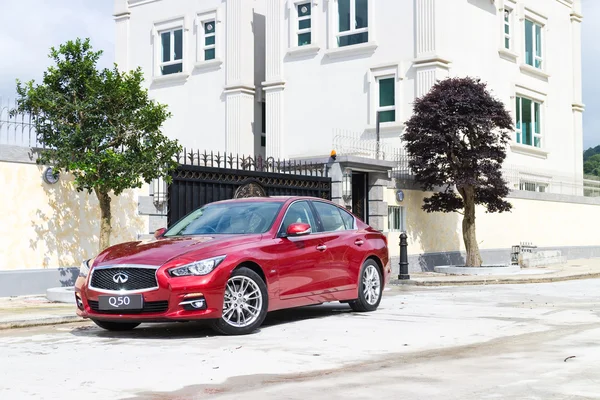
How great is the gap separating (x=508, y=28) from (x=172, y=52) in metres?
12.7

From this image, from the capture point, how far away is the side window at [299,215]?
10.5m

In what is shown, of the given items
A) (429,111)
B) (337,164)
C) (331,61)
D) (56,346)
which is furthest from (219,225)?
(331,61)

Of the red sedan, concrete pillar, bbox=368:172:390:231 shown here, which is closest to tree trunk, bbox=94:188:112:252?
the red sedan

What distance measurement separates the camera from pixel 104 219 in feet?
46.9

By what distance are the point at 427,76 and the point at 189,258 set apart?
18.8 metres

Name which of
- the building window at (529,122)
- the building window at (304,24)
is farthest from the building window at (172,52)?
the building window at (529,122)

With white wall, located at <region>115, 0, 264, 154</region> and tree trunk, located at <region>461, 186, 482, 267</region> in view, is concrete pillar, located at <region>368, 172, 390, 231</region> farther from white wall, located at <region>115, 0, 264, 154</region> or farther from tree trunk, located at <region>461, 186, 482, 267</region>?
white wall, located at <region>115, 0, 264, 154</region>

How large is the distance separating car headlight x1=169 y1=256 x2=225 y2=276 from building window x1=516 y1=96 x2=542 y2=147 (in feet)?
78.5

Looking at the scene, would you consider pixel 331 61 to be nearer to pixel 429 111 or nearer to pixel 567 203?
pixel 429 111

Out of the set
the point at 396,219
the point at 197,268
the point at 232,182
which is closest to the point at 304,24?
the point at 396,219

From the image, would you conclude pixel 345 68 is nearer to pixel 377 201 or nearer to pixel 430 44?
pixel 430 44

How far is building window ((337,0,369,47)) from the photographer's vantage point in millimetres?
28172

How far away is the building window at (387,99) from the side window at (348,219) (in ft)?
51.9

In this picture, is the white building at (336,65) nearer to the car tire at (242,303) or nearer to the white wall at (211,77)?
the white wall at (211,77)
